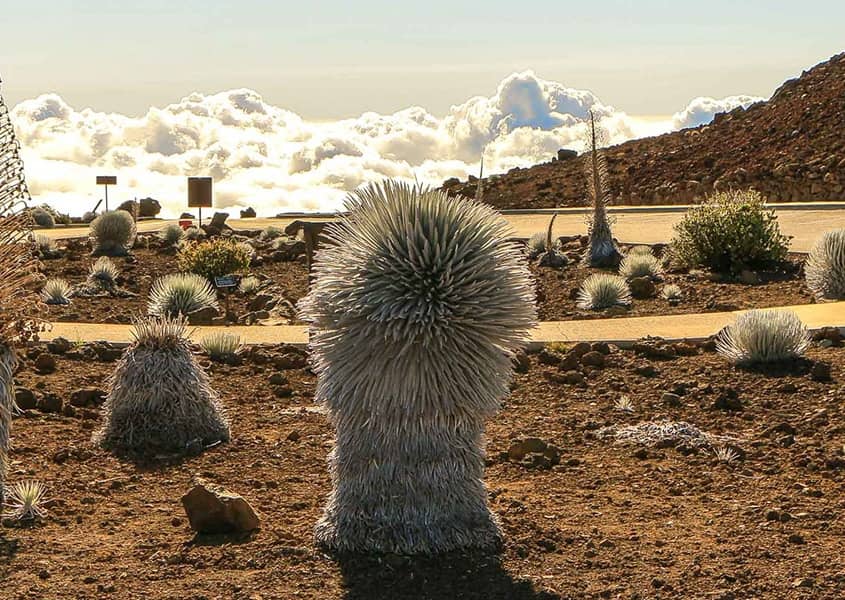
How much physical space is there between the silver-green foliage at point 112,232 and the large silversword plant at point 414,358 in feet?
48.8

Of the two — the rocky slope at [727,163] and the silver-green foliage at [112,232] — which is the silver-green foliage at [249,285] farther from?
the rocky slope at [727,163]

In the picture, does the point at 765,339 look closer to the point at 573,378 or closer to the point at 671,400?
the point at 671,400

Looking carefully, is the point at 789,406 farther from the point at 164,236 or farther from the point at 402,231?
the point at 164,236

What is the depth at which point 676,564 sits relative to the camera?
662 centimetres

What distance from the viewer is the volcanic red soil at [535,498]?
6340 mm

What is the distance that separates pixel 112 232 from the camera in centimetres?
2100

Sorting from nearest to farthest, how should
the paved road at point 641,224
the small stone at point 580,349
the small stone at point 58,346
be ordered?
1. the small stone at point 580,349
2. the small stone at point 58,346
3. the paved road at point 641,224

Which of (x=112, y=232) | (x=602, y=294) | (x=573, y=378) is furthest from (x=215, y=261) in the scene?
(x=573, y=378)

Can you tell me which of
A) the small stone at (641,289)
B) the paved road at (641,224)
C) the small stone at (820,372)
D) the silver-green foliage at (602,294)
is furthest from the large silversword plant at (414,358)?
the paved road at (641,224)

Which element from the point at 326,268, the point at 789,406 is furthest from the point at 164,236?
the point at 326,268

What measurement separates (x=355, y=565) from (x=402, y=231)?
159 centimetres

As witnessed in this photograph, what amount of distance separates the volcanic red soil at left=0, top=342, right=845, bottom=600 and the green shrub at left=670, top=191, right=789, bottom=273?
231 inches

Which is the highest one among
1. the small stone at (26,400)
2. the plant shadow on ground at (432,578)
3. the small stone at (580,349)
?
the small stone at (580,349)

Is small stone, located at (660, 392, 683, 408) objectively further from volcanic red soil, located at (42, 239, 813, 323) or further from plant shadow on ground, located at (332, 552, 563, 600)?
volcanic red soil, located at (42, 239, 813, 323)
